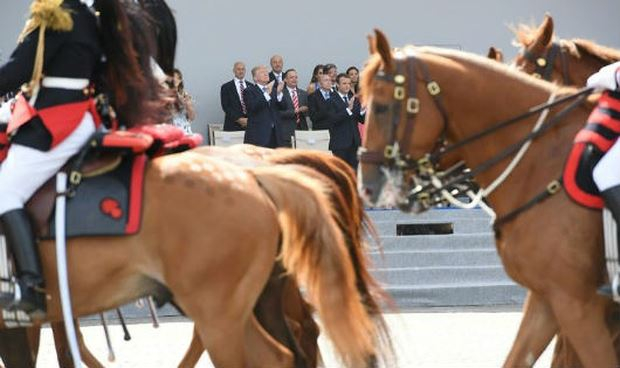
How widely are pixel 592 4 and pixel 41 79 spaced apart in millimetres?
15474

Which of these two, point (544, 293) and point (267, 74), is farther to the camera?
point (267, 74)

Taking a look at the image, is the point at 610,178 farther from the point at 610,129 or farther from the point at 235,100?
the point at 235,100

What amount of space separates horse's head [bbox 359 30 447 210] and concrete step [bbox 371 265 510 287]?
780 cm

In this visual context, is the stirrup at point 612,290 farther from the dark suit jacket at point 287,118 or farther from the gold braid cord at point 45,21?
the dark suit jacket at point 287,118

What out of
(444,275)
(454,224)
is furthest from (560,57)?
(454,224)

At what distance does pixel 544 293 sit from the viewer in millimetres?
7191

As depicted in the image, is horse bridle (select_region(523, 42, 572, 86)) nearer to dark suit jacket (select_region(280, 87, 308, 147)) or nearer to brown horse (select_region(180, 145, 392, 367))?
brown horse (select_region(180, 145, 392, 367))

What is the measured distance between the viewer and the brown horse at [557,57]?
9.13 meters

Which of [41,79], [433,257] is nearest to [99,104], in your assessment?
[41,79]

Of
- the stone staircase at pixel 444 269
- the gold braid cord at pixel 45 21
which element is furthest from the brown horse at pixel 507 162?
the stone staircase at pixel 444 269

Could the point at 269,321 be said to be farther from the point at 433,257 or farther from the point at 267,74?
the point at 267,74

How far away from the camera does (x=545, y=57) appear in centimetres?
915

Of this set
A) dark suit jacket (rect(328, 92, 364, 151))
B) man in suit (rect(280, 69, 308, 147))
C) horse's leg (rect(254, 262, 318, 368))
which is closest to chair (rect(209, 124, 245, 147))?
man in suit (rect(280, 69, 308, 147))

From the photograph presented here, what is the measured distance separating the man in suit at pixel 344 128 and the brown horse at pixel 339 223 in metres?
8.74
